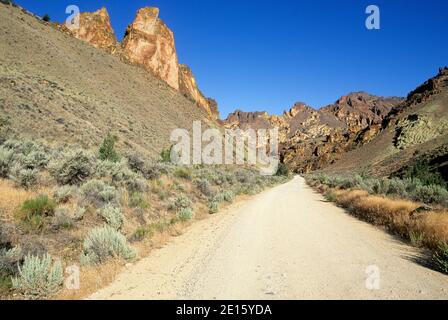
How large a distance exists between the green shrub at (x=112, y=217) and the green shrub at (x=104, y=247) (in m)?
1.69

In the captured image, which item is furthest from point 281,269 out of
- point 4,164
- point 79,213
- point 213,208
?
point 4,164

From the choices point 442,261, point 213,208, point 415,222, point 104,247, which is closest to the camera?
point 442,261

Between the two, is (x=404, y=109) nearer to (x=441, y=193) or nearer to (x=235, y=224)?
(x=441, y=193)

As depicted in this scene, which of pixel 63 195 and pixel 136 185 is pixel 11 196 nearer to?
pixel 63 195

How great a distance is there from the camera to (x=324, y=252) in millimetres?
7395

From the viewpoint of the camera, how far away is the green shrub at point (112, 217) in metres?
8.85

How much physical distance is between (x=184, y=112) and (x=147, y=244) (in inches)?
2620

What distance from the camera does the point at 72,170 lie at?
37.4ft

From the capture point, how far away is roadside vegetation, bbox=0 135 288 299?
539 centimetres

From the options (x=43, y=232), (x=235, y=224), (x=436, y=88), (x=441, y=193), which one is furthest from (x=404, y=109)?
(x=43, y=232)

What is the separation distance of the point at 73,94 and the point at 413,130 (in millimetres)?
71950

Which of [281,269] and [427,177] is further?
[427,177]

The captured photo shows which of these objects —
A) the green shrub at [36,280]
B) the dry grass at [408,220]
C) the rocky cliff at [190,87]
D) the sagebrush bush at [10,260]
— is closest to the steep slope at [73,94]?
the sagebrush bush at [10,260]

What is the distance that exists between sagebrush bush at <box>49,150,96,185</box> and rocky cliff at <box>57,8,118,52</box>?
71038 millimetres
